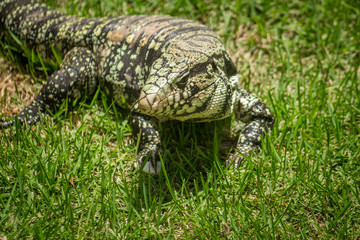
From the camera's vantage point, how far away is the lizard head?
299cm

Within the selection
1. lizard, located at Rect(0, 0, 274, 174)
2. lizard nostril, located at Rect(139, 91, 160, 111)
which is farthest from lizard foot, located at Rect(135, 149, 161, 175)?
lizard nostril, located at Rect(139, 91, 160, 111)

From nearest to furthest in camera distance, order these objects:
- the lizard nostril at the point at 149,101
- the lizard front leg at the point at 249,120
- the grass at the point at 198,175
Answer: the lizard nostril at the point at 149,101 < the grass at the point at 198,175 < the lizard front leg at the point at 249,120

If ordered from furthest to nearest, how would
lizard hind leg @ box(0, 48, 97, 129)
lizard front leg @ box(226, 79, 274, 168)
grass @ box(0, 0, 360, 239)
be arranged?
lizard hind leg @ box(0, 48, 97, 129)
lizard front leg @ box(226, 79, 274, 168)
grass @ box(0, 0, 360, 239)

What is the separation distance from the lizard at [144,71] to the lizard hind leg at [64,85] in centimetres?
1

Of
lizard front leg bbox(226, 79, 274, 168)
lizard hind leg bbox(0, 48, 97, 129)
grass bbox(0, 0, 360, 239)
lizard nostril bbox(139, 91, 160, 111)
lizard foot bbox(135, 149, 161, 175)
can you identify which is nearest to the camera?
lizard nostril bbox(139, 91, 160, 111)

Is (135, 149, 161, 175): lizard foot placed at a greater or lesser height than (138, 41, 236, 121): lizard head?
lesser

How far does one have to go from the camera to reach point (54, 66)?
15.5ft

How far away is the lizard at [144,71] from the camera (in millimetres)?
3157

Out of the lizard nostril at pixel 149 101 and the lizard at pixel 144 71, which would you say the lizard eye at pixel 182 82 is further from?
the lizard nostril at pixel 149 101

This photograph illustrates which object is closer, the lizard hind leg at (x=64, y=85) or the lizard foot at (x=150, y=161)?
the lizard foot at (x=150, y=161)

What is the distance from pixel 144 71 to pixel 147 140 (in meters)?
0.75

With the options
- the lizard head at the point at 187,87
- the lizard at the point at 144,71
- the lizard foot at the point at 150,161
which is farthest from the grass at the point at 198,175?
the lizard head at the point at 187,87

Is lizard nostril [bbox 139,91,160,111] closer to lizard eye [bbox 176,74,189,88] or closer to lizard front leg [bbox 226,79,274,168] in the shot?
lizard eye [bbox 176,74,189,88]

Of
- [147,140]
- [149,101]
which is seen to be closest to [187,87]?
[149,101]
